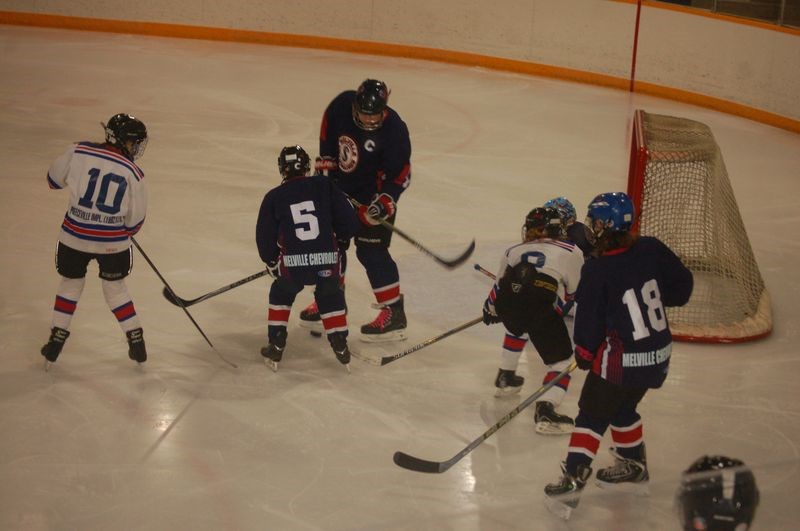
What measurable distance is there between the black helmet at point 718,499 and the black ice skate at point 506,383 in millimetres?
2104

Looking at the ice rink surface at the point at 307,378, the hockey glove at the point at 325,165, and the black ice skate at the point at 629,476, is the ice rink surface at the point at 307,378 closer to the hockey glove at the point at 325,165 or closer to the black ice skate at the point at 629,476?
the black ice skate at the point at 629,476

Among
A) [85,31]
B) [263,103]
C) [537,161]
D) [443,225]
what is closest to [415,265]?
[443,225]

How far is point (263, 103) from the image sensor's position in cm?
830

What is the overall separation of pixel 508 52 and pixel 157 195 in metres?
4.81

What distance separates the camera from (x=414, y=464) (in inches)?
132

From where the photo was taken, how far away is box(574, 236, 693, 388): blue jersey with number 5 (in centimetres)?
310

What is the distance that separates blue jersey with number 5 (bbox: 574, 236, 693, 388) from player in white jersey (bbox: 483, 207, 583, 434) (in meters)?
0.52

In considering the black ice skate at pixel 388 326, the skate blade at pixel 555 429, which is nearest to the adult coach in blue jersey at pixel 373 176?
the black ice skate at pixel 388 326

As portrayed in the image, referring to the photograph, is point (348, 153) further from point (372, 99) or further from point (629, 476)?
point (629, 476)

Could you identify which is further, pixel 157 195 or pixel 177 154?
pixel 177 154

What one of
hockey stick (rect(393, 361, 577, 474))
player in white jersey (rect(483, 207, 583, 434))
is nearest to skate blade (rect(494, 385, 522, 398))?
player in white jersey (rect(483, 207, 583, 434))

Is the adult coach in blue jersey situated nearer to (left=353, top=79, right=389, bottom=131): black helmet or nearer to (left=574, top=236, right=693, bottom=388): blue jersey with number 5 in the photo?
(left=353, top=79, right=389, bottom=131): black helmet

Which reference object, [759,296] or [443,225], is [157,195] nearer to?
[443,225]

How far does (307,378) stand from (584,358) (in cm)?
133
